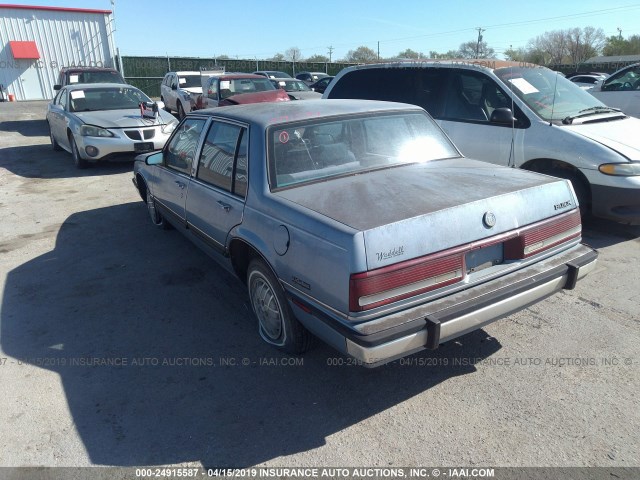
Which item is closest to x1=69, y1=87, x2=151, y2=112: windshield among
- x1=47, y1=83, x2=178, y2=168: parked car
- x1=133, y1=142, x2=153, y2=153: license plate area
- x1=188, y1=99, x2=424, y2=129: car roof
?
x1=47, y1=83, x2=178, y2=168: parked car

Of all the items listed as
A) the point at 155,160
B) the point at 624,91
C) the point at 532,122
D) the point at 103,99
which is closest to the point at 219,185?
the point at 155,160

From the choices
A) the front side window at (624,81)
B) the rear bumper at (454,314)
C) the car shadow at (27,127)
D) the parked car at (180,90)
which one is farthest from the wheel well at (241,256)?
the car shadow at (27,127)

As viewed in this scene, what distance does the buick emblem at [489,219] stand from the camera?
2.78m

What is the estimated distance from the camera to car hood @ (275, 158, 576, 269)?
256 cm

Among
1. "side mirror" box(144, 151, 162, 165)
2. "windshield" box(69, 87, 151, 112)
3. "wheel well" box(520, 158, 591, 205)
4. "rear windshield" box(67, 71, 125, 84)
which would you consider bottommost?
"wheel well" box(520, 158, 591, 205)

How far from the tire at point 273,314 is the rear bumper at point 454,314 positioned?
0.30 meters

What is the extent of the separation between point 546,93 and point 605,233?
6.06 ft

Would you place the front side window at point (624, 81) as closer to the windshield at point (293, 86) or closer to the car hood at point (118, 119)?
the car hood at point (118, 119)

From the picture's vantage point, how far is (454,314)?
8.64 feet

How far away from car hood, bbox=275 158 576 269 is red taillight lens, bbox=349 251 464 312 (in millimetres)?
55

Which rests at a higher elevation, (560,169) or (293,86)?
(293,86)

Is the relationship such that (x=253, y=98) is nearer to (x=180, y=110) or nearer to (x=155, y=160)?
(x=180, y=110)

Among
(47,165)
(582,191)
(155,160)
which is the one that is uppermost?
(155,160)

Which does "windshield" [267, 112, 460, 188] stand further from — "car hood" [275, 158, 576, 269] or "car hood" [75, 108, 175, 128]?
"car hood" [75, 108, 175, 128]
